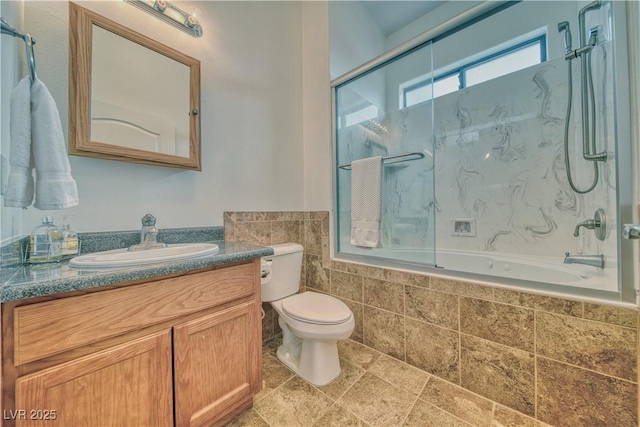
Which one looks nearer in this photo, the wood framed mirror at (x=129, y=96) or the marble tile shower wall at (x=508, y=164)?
the wood framed mirror at (x=129, y=96)

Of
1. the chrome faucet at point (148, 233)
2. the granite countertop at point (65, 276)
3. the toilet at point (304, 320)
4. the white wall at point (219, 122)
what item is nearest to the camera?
the granite countertop at point (65, 276)

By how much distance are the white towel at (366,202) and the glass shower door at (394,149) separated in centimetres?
2

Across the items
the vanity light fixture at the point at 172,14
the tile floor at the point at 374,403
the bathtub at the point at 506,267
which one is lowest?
the tile floor at the point at 374,403

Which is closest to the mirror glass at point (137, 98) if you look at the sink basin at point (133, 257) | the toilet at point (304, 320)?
the sink basin at point (133, 257)

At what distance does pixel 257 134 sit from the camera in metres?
1.74

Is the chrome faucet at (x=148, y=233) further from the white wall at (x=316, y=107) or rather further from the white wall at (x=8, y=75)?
the white wall at (x=316, y=107)

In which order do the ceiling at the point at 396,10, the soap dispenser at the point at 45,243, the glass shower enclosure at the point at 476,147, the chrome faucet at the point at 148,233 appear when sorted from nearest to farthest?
1. the soap dispenser at the point at 45,243
2. the chrome faucet at the point at 148,233
3. the glass shower enclosure at the point at 476,147
4. the ceiling at the point at 396,10

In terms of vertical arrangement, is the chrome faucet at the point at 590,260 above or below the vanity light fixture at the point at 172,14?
below

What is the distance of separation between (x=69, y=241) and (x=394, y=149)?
2.14 m

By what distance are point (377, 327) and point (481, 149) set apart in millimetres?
1866

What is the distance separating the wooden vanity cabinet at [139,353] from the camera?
593 millimetres

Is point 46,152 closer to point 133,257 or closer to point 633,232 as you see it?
point 133,257

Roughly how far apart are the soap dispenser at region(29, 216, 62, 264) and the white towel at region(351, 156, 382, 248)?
1525 mm

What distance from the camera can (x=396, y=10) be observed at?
8.40 ft
